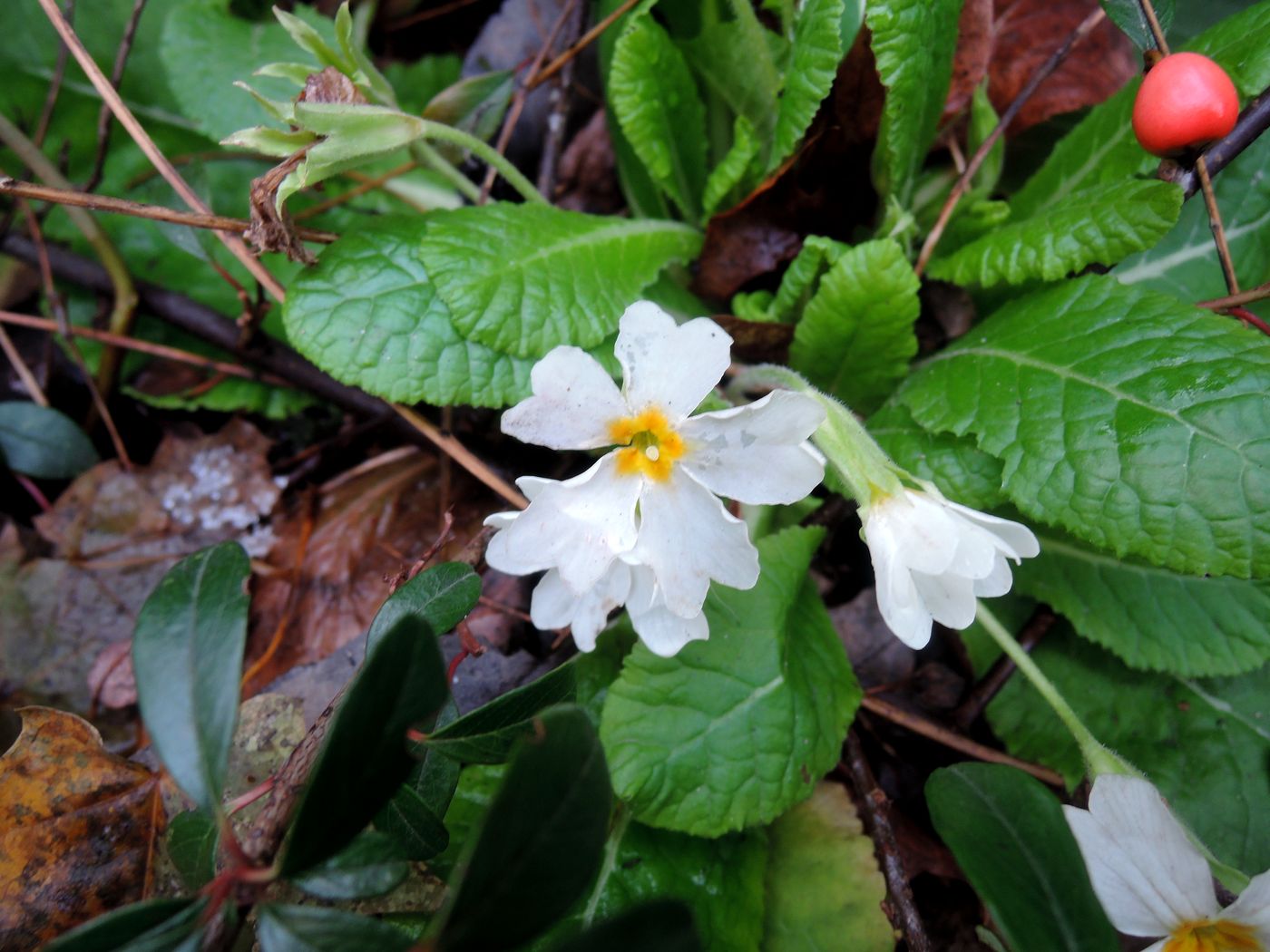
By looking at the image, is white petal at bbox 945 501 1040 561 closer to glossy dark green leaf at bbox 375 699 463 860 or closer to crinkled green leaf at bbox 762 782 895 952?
crinkled green leaf at bbox 762 782 895 952

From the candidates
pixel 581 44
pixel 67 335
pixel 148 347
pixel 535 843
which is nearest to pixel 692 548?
pixel 535 843

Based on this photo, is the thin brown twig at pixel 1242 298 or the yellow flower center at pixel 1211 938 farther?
the thin brown twig at pixel 1242 298

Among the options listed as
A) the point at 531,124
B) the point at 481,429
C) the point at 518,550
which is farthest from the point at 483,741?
the point at 531,124

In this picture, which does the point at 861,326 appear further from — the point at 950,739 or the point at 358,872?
the point at 358,872

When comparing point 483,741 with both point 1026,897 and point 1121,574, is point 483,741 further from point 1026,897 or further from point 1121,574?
point 1121,574

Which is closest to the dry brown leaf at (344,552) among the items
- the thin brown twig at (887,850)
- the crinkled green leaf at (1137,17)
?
the thin brown twig at (887,850)

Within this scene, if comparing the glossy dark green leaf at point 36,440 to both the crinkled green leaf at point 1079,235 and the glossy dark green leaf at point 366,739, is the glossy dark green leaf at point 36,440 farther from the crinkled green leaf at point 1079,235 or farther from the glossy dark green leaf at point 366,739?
the crinkled green leaf at point 1079,235

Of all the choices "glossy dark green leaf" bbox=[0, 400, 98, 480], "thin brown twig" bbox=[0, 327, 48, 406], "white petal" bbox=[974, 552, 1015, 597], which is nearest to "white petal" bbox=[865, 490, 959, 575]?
"white petal" bbox=[974, 552, 1015, 597]
